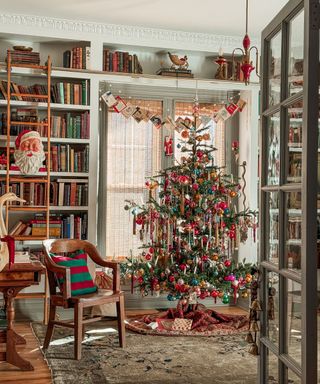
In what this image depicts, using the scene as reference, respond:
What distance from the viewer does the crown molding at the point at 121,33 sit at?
595cm

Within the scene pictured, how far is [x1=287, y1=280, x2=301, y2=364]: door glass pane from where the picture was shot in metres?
2.39

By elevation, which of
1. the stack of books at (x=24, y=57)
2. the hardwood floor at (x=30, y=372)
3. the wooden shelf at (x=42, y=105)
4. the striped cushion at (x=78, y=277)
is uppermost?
the stack of books at (x=24, y=57)

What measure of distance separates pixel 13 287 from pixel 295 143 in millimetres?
2386

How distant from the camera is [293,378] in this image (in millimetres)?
2473

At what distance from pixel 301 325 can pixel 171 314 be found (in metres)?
3.41

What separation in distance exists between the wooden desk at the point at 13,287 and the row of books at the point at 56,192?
1954 millimetres

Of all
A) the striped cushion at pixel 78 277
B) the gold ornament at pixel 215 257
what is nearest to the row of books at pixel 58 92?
the striped cushion at pixel 78 277

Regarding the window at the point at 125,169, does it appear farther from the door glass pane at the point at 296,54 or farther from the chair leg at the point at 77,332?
the door glass pane at the point at 296,54

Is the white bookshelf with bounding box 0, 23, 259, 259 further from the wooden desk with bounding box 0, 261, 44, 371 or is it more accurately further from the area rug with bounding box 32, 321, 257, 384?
the wooden desk with bounding box 0, 261, 44, 371

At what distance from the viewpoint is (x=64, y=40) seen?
6199 mm

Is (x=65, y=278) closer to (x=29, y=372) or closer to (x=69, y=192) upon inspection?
(x=29, y=372)

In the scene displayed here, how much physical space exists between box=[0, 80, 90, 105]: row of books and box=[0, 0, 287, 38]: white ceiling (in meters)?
0.71

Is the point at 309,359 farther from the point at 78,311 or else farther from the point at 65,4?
the point at 65,4

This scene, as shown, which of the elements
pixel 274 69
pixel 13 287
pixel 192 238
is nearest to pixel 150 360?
pixel 13 287
